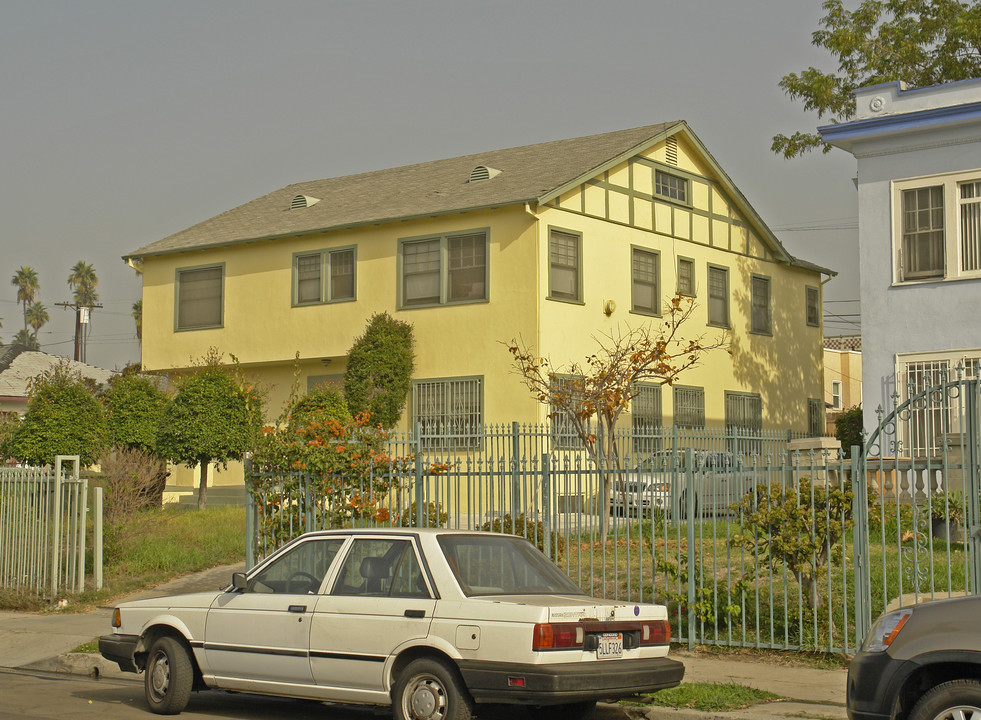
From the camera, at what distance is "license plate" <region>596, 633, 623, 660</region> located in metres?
8.12

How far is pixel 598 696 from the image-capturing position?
8023mm

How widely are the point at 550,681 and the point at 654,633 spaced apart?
1.15 m

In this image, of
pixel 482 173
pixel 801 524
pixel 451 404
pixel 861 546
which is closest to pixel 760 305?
pixel 482 173

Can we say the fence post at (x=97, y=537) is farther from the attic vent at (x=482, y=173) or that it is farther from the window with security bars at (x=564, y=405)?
the attic vent at (x=482, y=173)

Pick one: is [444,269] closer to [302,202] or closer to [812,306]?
[302,202]

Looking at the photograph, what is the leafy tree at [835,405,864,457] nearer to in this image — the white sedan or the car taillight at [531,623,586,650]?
the white sedan

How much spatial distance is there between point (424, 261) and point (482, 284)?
158 cm

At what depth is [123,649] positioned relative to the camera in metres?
9.72

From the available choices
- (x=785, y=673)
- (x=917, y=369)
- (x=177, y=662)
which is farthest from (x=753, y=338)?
(x=177, y=662)

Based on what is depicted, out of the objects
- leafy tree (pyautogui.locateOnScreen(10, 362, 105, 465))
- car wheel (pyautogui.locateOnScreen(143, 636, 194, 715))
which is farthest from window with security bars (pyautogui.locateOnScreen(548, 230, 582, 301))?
car wheel (pyautogui.locateOnScreen(143, 636, 194, 715))

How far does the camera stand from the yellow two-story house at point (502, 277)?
82.1 ft

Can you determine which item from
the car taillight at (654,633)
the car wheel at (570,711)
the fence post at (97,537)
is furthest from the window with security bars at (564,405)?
the car taillight at (654,633)

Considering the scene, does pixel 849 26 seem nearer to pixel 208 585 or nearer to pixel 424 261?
pixel 424 261

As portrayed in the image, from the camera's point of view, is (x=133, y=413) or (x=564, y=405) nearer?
(x=564, y=405)
